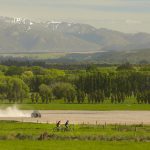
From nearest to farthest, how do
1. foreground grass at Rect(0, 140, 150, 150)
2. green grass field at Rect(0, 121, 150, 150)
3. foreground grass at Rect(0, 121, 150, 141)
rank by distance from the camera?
foreground grass at Rect(0, 140, 150, 150) < green grass field at Rect(0, 121, 150, 150) < foreground grass at Rect(0, 121, 150, 141)

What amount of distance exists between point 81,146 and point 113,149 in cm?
502

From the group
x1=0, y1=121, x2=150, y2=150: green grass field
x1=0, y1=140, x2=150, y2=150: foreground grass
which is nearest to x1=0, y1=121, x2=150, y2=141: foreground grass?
x1=0, y1=121, x2=150, y2=150: green grass field

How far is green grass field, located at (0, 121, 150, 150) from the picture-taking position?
6988 cm

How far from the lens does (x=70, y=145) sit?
71.1 m

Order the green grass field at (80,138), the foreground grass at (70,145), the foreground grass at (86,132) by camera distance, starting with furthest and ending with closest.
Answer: the foreground grass at (86,132)
the green grass field at (80,138)
the foreground grass at (70,145)

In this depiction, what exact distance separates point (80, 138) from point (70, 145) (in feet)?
26.5

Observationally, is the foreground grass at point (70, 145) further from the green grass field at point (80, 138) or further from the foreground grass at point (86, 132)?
the foreground grass at point (86, 132)

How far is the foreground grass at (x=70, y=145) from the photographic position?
225 ft

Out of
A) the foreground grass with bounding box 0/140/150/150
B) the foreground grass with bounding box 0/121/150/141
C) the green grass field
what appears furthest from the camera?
the foreground grass with bounding box 0/121/150/141

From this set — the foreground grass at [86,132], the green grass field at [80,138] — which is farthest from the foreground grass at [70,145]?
the foreground grass at [86,132]

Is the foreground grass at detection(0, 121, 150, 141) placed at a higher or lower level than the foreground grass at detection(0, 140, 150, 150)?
higher

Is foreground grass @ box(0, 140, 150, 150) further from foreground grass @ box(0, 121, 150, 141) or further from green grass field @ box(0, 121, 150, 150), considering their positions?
foreground grass @ box(0, 121, 150, 141)

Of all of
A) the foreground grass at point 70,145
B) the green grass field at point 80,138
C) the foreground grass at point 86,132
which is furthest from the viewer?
the foreground grass at point 86,132

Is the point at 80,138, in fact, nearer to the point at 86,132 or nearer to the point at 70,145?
the point at 86,132
